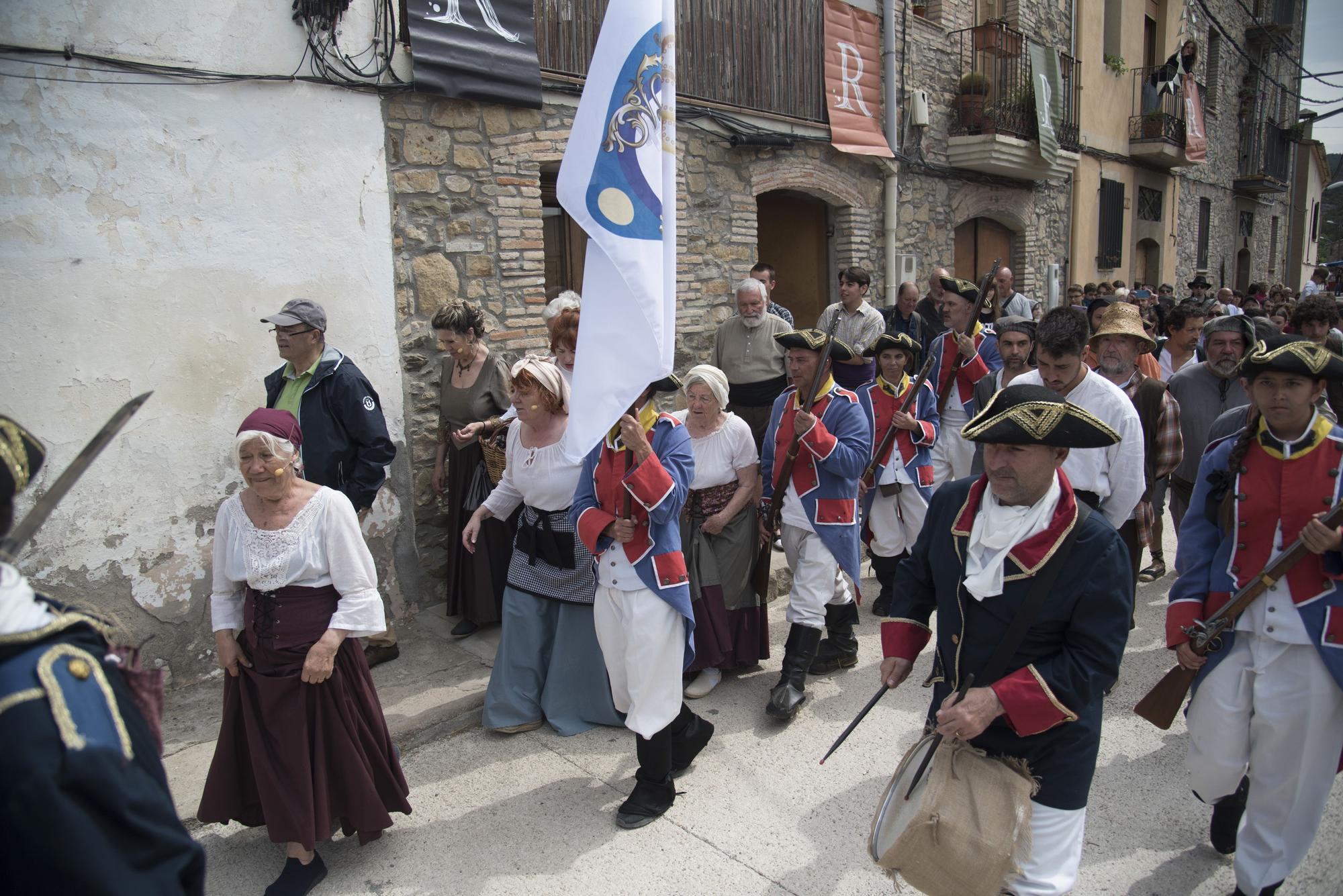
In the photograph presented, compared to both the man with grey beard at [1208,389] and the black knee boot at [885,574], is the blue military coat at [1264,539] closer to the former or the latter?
the man with grey beard at [1208,389]

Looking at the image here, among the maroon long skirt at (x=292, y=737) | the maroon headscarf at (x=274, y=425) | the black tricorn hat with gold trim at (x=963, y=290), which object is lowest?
the maroon long skirt at (x=292, y=737)

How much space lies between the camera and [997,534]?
2404 mm

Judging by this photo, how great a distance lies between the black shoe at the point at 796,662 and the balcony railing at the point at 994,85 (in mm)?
8456

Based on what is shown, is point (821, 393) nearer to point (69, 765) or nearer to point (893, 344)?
point (893, 344)

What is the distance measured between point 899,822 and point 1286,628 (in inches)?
55.6

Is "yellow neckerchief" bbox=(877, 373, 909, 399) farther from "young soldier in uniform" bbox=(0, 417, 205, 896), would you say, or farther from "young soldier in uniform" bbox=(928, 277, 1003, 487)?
"young soldier in uniform" bbox=(0, 417, 205, 896)

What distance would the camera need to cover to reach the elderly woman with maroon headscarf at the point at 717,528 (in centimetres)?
451

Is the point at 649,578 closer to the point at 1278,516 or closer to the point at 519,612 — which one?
the point at 519,612

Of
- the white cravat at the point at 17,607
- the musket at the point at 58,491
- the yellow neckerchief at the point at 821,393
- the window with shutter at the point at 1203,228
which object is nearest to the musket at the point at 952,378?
the yellow neckerchief at the point at 821,393

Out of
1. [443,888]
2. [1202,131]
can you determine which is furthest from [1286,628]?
[1202,131]

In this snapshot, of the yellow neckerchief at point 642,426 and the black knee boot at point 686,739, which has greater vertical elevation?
the yellow neckerchief at point 642,426

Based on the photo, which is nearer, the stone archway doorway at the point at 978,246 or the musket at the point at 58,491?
the musket at the point at 58,491

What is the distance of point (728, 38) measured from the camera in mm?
8031

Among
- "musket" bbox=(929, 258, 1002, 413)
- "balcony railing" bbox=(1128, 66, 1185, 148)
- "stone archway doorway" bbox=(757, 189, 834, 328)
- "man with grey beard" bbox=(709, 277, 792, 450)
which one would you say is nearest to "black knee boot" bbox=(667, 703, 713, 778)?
"musket" bbox=(929, 258, 1002, 413)
